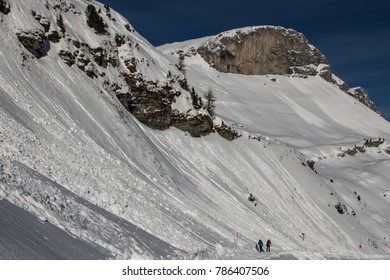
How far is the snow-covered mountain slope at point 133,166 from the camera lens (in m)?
20.8

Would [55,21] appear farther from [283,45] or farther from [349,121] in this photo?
[283,45]

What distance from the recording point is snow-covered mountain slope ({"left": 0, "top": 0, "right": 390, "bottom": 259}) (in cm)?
2080

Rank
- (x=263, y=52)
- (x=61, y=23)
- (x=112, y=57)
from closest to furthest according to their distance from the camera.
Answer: (x=61, y=23) < (x=112, y=57) < (x=263, y=52)

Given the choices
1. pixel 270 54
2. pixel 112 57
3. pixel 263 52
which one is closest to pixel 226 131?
pixel 112 57

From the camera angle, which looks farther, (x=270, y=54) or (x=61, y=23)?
(x=270, y=54)

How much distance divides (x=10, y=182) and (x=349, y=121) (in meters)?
136

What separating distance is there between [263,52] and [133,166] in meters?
141

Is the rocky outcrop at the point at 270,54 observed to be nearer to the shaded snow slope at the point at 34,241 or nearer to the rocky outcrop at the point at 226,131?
the rocky outcrop at the point at 226,131

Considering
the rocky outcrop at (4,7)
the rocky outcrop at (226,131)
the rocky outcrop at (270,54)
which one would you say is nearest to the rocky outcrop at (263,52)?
the rocky outcrop at (270,54)

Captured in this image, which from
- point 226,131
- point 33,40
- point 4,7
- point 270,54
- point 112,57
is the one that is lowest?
point 226,131

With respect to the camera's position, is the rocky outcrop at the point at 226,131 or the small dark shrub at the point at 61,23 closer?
the small dark shrub at the point at 61,23

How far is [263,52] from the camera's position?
16688 cm

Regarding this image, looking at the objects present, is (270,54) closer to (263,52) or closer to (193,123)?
(263,52)

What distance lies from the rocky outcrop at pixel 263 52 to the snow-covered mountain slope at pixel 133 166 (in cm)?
8829
